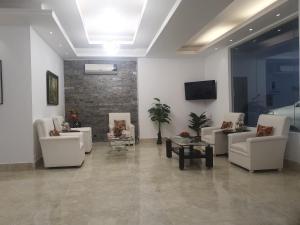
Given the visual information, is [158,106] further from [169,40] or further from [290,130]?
[290,130]

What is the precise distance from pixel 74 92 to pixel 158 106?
285 centimetres

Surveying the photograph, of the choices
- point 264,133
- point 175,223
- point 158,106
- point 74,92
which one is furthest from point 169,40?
point 175,223

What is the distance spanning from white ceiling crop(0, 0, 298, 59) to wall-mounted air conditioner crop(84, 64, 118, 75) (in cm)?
100

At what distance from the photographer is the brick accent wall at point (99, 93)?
9258mm

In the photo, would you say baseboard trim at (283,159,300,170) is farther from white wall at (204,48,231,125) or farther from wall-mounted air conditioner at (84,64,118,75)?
wall-mounted air conditioner at (84,64,118,75)

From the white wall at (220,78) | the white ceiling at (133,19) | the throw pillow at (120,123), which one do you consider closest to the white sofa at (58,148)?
the white ceiling at (133,19)

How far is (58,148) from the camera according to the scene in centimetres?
546

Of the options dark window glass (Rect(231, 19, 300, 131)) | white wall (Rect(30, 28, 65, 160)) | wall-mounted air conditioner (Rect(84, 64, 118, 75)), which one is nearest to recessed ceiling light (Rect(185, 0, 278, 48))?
dark window glass (Rect(231, 19, 300, 131))

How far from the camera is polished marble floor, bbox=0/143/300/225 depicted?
299 cm

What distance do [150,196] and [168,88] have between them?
242 inches

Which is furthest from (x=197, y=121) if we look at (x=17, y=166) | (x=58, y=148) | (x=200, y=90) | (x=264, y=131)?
(x=17, y=166)

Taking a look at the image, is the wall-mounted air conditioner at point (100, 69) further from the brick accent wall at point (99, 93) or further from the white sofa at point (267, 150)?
the white sofa at point (267, 150)

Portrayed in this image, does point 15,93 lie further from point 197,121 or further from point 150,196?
point 197,121

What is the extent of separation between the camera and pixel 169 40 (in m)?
6.97
